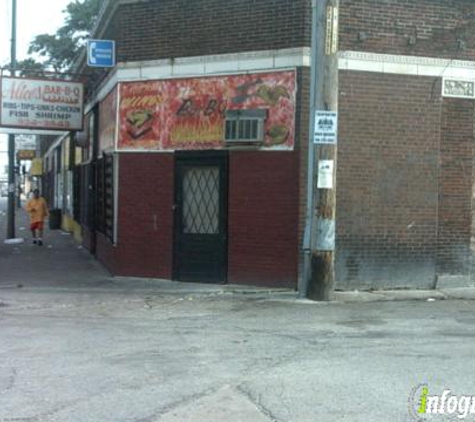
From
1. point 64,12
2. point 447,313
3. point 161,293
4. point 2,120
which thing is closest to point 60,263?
point 2,120

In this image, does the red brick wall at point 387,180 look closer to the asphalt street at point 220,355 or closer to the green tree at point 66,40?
the asphalt street at point 220,355

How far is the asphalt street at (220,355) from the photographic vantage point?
5.43 meters

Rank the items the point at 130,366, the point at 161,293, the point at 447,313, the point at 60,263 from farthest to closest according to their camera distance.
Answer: the point at 60,263, the point at 161,293, the point at 447,313, the point at 130,366

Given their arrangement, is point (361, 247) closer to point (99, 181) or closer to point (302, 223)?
point (302, 223)

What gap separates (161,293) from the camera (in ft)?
36.9

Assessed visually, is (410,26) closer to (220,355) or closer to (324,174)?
(324,174)

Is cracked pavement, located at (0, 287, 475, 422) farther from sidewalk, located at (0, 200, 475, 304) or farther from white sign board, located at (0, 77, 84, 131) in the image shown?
white sign board, located at (0, 77, 84, 131)

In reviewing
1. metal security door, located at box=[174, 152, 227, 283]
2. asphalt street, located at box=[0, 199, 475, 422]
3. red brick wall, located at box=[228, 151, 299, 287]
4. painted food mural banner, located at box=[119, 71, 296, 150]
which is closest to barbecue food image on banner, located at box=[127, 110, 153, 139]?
painted food mural banner, located at box=[119, 71, 296, 150]

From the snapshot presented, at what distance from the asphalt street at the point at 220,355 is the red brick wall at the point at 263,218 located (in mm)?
549

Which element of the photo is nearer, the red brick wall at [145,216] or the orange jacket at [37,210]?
the red brick wall at [145,216]

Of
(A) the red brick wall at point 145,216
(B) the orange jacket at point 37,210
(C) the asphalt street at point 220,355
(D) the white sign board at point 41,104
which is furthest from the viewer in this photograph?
(B) the orange jacket at point 37,210

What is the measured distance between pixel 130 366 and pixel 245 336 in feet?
5.91

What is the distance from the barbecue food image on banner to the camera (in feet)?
41.1

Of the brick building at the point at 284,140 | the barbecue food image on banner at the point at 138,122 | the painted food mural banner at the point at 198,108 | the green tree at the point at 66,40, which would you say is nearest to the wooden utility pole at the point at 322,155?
the brick building at the point at 284,140
